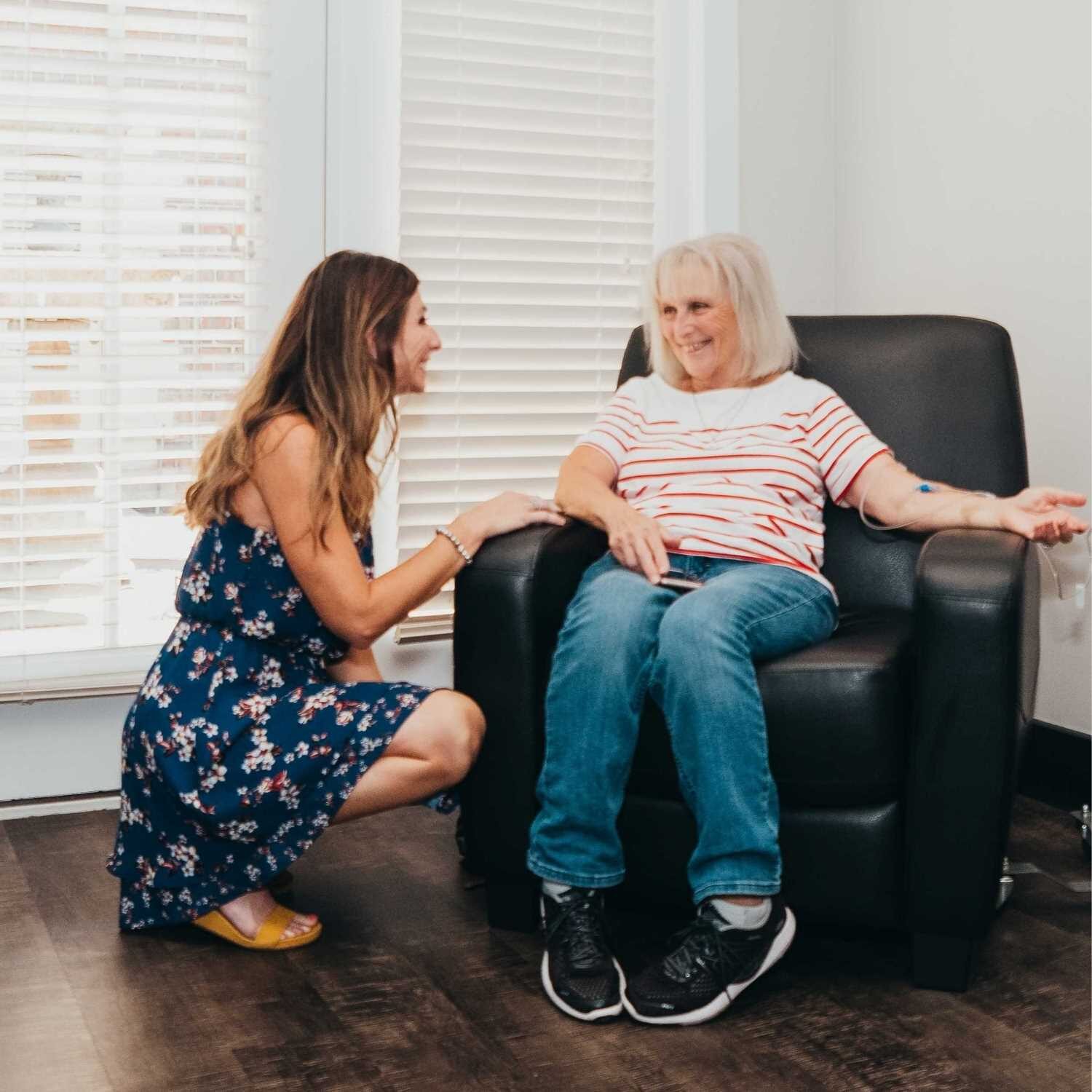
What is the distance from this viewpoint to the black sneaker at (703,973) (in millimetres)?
1716

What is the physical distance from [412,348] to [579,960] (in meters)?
0.91

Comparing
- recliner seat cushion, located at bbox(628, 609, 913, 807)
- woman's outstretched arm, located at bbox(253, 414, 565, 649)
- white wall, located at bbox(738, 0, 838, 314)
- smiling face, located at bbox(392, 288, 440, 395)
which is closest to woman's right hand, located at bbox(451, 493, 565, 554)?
woman's outstretched arm, located at bbox(253, 414, 565, 649)

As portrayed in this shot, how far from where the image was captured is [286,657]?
2.04 metres

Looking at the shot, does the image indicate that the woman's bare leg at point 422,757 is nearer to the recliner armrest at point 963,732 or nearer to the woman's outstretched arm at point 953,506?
the recliner armrest at point 963,732

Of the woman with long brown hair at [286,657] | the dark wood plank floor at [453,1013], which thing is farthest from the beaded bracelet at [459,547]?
the dark wood plank floor at [453,1013]

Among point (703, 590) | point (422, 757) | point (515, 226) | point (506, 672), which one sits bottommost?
point (422, 757)

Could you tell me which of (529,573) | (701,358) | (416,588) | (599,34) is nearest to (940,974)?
(529,573)

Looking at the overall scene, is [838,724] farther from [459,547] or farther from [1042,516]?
[459,547]

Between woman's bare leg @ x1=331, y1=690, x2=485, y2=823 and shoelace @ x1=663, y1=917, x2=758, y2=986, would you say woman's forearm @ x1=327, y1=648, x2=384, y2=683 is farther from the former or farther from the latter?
shoelace @ x1=663, y1=917, x2=758, y2=986

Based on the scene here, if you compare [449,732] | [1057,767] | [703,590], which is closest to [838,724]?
[703,590]

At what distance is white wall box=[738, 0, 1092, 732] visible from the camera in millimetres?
2643

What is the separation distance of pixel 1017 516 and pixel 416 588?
87 cm

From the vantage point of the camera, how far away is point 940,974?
5.94 ft

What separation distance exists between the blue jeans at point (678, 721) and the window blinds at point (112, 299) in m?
1.10
